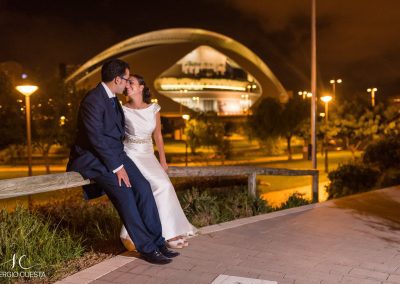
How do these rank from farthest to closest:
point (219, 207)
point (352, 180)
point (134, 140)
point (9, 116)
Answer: point (9, 116) < point (352, 180) < point (219, 207) < point (134, 140)

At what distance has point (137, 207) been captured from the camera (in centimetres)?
488

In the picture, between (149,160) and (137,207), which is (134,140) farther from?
(137,207)

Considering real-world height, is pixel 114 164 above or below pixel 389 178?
above

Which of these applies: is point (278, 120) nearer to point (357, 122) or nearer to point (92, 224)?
point (357, 122)

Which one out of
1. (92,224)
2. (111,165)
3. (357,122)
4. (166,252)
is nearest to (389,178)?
(92,224)

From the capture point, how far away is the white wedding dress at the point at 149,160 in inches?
207

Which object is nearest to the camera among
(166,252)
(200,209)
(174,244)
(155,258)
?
(155,258)

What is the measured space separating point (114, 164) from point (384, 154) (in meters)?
14.2

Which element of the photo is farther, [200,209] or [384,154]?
[384,154]

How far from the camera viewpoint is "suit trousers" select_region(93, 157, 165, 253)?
4719 mm

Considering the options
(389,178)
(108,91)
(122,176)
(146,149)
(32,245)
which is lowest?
(389,178)

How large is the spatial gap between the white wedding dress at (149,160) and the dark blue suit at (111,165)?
0.25 m

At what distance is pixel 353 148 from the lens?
96.5ft

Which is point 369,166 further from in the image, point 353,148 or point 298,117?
point 298,117
